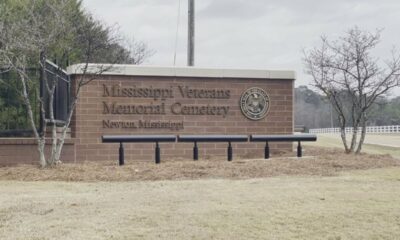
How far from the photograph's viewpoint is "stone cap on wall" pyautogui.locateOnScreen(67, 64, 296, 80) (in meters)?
15.5

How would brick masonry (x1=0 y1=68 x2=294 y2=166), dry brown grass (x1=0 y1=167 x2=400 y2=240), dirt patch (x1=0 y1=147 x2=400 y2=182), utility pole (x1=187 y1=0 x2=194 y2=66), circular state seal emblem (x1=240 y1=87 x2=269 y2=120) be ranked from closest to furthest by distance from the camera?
dry brown grass (x1=0 y1=167 x2=400 y2=240) < dirt patch (x1=0 y1=147 x2=400 y2=182) < brick masonry (x1=0 y1=68 x2=294 y2=166) < circular state seal emblem (x1=240 y1=87 x2=269 y2=120) < utility pole (x1=187 y1=0 x2=194 y2=66)

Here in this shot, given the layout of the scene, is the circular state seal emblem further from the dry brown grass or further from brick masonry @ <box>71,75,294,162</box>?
the dry brown grass

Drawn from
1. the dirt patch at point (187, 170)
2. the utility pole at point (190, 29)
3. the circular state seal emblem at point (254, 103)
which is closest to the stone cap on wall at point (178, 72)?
the circular state seal emblem at point (254, 103)

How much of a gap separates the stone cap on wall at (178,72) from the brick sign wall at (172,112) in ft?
0.33

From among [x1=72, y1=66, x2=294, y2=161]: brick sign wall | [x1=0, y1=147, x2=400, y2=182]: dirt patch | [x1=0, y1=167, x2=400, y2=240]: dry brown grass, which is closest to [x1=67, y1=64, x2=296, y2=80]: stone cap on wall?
[x1=72, y1=66, x2=294, y2=161]: brick sign wall

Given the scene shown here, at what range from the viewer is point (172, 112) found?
1614 centimetres

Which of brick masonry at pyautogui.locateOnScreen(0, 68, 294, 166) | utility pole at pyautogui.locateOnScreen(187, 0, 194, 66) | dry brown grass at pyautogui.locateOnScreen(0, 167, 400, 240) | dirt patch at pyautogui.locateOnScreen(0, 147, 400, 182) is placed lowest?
dry brown grass at pyautogui.locateOnScreen(0, 167, 400, 240)

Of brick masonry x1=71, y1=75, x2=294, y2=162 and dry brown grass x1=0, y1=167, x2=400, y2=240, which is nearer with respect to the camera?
dry brown grass x1=0, y1=167, x2=400, y2=240

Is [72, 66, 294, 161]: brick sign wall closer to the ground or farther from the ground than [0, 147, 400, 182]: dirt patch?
farther from the ground

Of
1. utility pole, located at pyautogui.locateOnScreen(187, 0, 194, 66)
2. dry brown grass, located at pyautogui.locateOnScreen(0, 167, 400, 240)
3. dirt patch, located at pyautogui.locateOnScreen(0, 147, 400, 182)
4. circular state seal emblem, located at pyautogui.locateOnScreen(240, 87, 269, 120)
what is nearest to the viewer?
dry brown grass, located at pyautogui.locateOnScreen(0, 167, 400, 240)

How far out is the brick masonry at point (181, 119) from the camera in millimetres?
15617

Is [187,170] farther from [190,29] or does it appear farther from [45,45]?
[190,29]

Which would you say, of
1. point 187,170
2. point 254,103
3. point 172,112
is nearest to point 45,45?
point 187,170

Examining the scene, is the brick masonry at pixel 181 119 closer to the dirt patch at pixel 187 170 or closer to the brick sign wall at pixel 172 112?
the brick sign wall at pixel 172 112
